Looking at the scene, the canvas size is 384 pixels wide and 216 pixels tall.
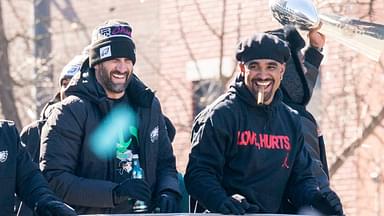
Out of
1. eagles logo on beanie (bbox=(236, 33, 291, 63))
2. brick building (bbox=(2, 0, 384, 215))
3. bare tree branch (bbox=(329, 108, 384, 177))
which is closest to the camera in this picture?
eagles logo on beanie (bbox=(236, 33, 291, 63))

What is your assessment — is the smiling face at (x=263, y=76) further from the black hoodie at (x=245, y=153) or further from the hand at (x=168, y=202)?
the hand at (x=168, y=202)

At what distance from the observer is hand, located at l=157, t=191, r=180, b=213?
6617 mm

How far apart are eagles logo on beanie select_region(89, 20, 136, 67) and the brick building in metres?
4.04

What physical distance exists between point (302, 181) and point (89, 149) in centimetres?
120

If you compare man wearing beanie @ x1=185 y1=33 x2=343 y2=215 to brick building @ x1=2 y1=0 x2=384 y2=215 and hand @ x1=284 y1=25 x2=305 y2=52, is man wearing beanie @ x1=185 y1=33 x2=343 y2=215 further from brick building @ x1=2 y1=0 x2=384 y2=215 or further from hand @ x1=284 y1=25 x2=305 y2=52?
brick building @ x1=2 y1=0 x2=384 y2=215

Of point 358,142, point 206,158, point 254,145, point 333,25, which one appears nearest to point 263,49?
point 254,145

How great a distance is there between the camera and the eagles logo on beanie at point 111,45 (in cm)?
691

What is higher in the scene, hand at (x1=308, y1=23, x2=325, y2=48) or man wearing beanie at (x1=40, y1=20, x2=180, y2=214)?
hand at (x1=308, y1=23, x2=325, y2=48)

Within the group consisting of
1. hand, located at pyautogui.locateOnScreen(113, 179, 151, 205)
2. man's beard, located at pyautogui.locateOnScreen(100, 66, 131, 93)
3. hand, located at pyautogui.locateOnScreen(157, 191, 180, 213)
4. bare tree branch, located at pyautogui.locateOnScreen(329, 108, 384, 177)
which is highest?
man's beard, located at pyautogui.locateOnScreen(100, 66, 131, 93)

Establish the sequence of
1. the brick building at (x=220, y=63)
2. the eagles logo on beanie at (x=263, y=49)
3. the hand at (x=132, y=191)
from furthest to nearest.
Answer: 1. the brick building at (x=220, y=63)
2. the eagles logo on beanie at (x=263, y=49)
3. the hand at (x=132, y=191)

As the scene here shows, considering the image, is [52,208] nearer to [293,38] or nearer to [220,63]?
[293,38]

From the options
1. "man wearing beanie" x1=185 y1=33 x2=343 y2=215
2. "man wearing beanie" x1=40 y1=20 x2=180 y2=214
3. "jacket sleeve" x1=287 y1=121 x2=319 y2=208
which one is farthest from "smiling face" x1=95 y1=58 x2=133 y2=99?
"jacket sleeve" x1=287 y1=121 x2=319 y2=208

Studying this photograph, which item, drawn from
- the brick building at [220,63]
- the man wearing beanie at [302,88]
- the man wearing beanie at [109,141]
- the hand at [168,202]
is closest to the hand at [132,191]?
the man wearing beanie at [109,141]

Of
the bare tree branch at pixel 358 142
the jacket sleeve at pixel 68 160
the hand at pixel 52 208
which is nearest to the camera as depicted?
the hand at pixel 52 208
